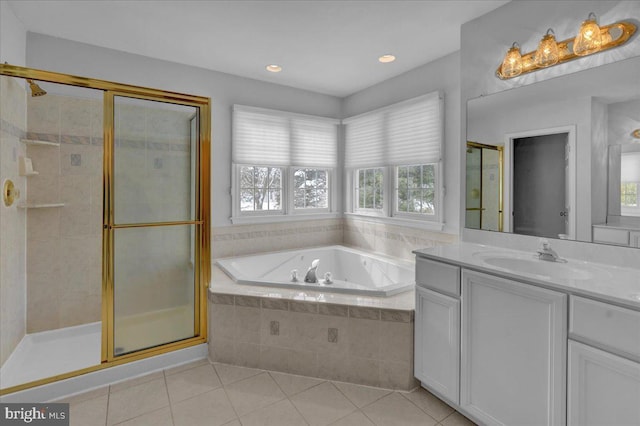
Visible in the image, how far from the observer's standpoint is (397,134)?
11.5ft

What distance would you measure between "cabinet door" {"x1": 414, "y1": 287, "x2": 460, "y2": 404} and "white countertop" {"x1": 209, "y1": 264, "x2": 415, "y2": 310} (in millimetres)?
147

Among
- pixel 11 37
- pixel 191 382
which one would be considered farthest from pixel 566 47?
pixel 11 37

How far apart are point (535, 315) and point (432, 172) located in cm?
194

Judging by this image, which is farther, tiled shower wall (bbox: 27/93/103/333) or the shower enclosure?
tiled shower wall (bbox: 27/93/103/333)

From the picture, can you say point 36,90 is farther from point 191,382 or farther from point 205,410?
point 205,410

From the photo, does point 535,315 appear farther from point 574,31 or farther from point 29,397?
point 29,397

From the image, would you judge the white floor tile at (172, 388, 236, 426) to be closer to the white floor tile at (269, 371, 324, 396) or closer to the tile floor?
the tile floor

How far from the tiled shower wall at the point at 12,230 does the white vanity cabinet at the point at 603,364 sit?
3.30 meters

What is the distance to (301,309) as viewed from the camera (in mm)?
2336

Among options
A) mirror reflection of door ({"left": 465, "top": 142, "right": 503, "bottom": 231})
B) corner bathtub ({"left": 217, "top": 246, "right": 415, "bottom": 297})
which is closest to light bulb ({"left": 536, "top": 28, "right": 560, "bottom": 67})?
mirror reflection of door ({"left": 465, "top": 142, "right": 503, "bottom": 231})

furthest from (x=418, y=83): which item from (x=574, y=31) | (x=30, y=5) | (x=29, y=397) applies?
(x=29, y=397)

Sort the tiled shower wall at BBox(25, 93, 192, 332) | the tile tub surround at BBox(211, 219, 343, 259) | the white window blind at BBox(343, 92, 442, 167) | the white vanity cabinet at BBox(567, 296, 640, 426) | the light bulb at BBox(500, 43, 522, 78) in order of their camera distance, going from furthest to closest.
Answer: the tile tub surround at BBox(211, 219, 343, 259)
the white window blind at BBox(343, 92, 442, 167)
the tiled shower wall at BBox(25, 93, 192, 332)
the light bulb at BBox(500, 43, 522, 78)
the white vanity cabinet at BBox(567, 296, 640, 426)

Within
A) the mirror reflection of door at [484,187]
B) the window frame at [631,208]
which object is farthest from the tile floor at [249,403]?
the window frame at [631,208]

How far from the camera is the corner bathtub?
3140mm
